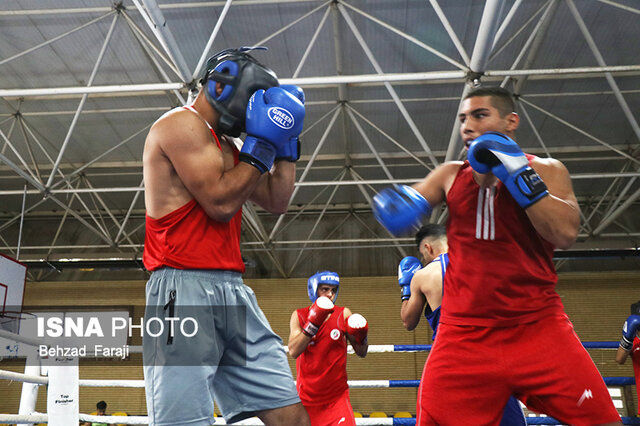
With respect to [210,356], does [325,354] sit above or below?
above

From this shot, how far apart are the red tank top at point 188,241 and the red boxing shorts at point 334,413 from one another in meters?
2.55

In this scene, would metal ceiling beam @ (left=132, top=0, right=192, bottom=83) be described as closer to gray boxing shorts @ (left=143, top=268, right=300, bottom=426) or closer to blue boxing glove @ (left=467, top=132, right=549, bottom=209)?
gray boxing shorts @ (left=143, top=268, right=300, bottom=426)

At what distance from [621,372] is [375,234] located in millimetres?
5717

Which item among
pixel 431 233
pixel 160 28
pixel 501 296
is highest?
pixel 160 28

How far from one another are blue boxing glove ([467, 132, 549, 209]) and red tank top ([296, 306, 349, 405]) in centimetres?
275

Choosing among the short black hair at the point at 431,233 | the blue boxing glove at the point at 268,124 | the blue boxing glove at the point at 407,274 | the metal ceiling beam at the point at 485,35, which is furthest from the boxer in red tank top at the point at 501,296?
the metal ceiling beam at the point at 485,35

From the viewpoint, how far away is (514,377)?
5.75 feet

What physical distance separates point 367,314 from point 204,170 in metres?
10.7

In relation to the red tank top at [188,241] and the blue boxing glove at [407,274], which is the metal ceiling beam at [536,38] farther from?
the red tank top at [188,241]

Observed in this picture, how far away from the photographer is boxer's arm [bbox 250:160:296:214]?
6.45 ft

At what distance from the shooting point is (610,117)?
8758 millimetres

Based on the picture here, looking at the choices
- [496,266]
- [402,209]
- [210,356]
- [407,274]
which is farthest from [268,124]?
[407,274]

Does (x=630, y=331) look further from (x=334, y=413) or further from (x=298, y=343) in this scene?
(x=298, y=343)

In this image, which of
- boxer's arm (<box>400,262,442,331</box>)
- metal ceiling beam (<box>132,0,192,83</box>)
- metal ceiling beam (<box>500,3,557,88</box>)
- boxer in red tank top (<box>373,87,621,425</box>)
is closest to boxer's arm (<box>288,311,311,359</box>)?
boxer's arm (<box>400,262,442,331</box>)
